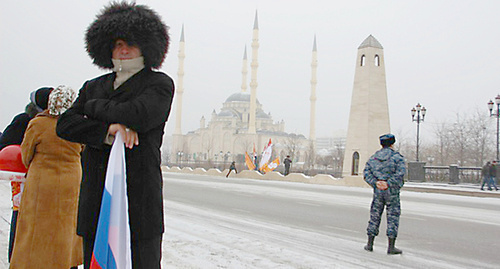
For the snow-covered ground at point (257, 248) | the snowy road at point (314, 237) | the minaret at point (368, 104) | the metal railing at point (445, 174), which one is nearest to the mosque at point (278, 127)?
the minaret at point (368, 104)

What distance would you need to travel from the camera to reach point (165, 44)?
3.12 metres

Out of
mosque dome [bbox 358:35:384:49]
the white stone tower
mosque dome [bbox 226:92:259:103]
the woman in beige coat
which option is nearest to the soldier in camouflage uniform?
the woman in beige coat

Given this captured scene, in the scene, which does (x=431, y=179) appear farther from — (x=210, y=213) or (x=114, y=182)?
(x=114, y=182)

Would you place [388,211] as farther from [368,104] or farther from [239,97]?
[239,97]

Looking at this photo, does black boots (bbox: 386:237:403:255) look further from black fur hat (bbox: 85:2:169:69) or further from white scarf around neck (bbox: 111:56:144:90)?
white scarf around neck (bbox: 111:56:144:90)

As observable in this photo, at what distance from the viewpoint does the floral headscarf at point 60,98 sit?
13.3 ft

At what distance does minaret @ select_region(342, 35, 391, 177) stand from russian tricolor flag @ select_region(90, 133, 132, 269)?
2705 cm

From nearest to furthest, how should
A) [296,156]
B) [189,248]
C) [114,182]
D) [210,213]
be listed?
[114,182] → [189,248] → [210,213] → [296,156]

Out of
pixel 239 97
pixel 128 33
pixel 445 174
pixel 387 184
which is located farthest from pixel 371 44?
pixel 239 97

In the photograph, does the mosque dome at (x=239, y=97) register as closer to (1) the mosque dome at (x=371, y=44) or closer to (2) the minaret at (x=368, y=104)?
(1) the mosque dome at (x=371, y=44)

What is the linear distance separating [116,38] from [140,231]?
1.24 meters

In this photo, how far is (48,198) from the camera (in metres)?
4.11

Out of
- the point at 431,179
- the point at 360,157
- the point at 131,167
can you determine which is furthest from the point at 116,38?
the point at 431,179

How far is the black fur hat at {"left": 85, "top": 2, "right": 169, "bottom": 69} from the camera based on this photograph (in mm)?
2924
